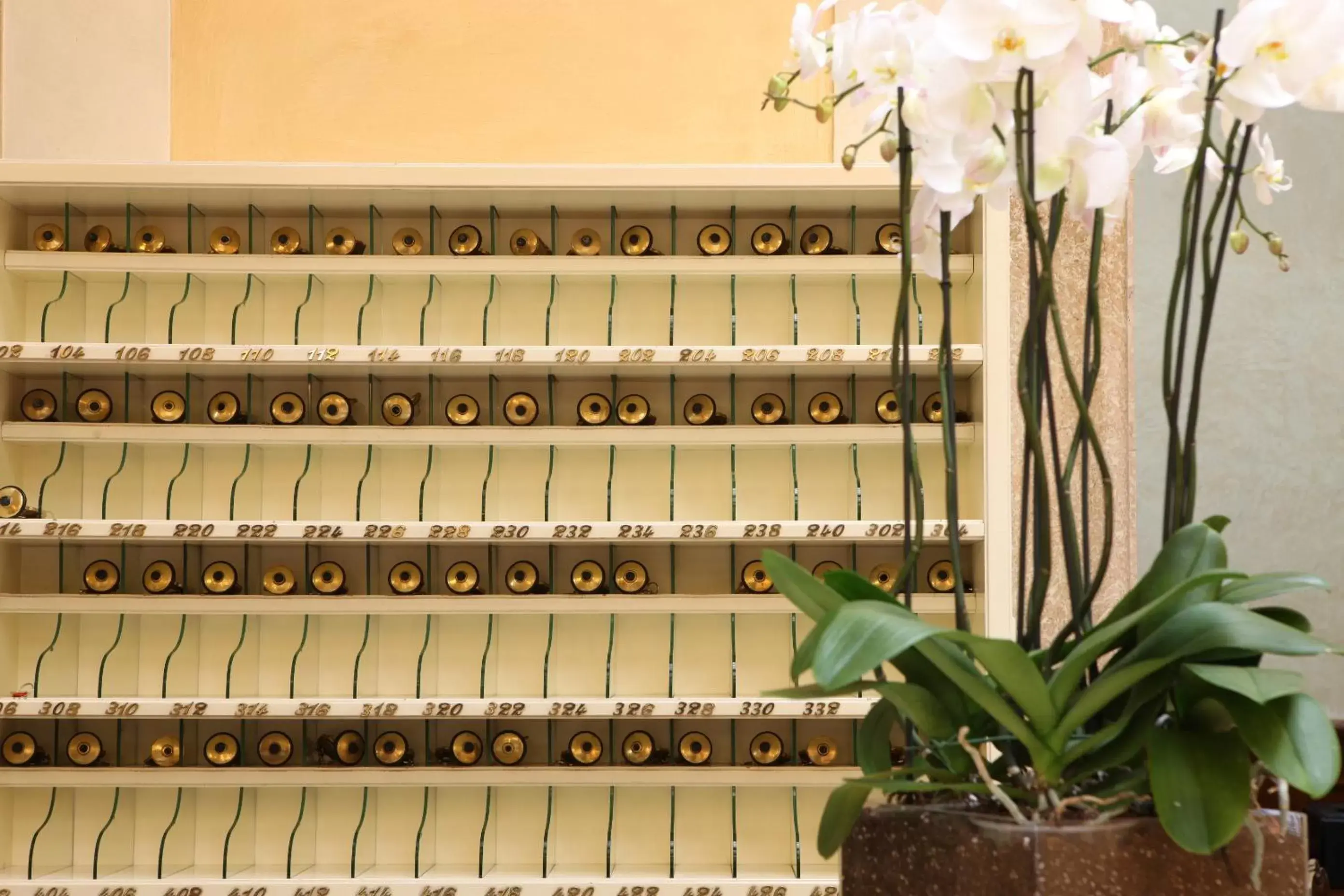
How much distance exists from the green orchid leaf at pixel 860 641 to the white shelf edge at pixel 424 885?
2.64 meters

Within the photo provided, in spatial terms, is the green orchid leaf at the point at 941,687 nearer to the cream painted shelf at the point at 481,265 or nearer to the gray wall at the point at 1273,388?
the cream painted shelf at the point at 481,265

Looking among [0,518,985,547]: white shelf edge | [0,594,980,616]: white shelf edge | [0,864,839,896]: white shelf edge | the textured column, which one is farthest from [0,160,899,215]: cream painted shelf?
[0,864,839,896]: white shelf edge

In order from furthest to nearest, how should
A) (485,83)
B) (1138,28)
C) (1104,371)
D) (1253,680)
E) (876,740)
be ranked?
(485,83), (1104,371), (876,740), (1138,28), (1253,680)

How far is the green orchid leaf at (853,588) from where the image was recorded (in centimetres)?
88

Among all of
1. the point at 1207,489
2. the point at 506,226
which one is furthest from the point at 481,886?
the point at 1207,489

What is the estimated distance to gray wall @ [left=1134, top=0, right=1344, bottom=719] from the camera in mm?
4398

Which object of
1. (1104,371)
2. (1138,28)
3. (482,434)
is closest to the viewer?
(1138,28)

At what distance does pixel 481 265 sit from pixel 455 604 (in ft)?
2.91

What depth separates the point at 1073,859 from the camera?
0.75 meters

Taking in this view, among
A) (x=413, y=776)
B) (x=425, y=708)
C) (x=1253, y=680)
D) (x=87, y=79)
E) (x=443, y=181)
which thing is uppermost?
(x=87, y=79)

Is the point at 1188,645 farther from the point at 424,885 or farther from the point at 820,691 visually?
the point at 424,885

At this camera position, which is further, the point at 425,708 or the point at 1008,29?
the point at 425,708

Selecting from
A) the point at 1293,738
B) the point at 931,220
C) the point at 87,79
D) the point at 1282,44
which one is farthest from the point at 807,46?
the point at 87,79

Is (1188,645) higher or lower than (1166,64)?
lower
